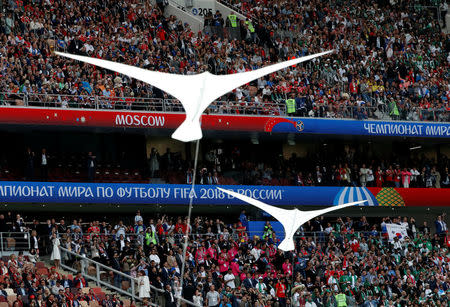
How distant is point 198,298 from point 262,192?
10239 millimetres

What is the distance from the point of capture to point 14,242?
106 ft

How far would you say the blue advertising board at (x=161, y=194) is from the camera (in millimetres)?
36281

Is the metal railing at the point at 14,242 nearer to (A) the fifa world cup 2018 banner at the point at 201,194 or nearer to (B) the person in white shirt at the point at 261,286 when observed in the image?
(A) the fifa world cup 2018 banner at the point at 201,194

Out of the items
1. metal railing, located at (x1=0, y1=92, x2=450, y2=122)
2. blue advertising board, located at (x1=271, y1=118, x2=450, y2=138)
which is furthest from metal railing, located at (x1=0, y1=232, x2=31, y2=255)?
blue advertising board, located at (x1=271, y1=118, x2=450, y2=138)

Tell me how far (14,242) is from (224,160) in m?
11.6

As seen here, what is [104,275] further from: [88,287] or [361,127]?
[361,127]

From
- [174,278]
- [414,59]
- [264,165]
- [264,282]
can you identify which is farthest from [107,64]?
[414,59]

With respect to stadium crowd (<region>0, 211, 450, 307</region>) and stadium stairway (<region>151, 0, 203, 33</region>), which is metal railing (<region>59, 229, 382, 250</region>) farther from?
stadium stairway (<region>151, 0, 203, 33</region>)

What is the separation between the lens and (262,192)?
133ft

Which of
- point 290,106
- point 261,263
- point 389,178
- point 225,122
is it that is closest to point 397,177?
point 389,178

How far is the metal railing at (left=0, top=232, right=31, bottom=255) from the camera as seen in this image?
3228cm

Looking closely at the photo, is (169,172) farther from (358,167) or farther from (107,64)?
(107,64)

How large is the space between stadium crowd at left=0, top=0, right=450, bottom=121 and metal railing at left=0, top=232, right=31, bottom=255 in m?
5.09

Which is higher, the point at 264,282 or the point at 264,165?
the point at 264,165
